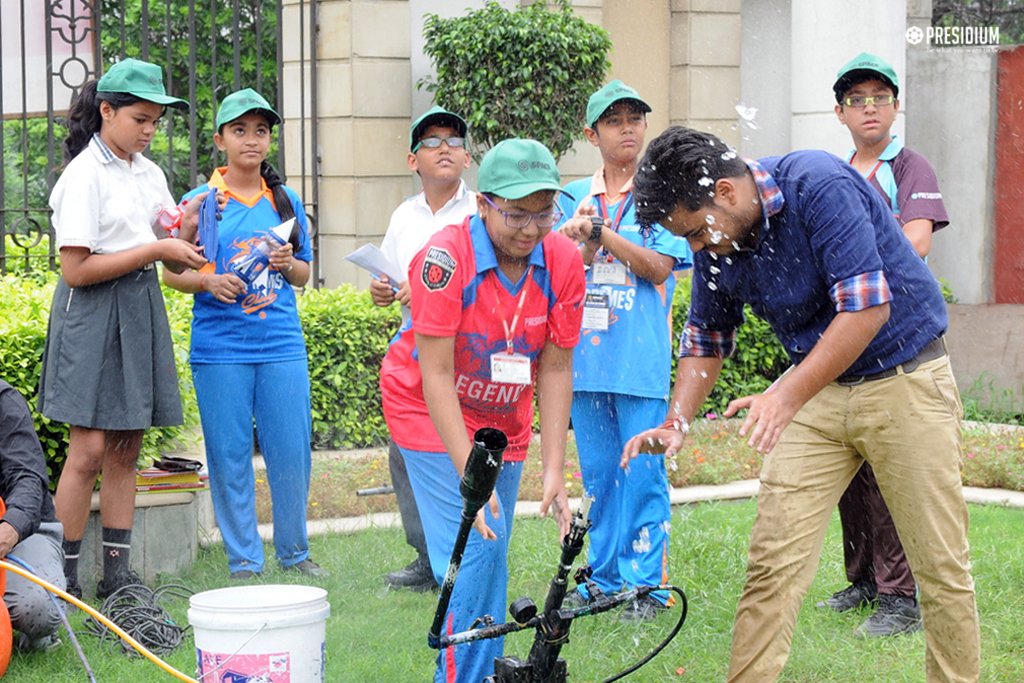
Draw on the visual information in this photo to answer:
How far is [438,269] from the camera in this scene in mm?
4453

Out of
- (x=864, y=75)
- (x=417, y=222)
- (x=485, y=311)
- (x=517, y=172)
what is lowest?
(x=485, y=311)

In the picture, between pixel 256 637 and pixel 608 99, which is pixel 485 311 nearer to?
pixel 256 637

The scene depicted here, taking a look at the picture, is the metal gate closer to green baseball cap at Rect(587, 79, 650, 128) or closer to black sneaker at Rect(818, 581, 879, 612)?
green baseball cap at Rect(587, 79, 650, 128)

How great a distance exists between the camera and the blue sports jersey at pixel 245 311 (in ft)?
21.6

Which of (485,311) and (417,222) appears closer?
(485,311)

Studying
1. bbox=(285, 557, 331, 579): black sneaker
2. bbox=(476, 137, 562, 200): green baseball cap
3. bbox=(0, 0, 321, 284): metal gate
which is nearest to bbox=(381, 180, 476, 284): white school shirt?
bbox=(285, 557, 331, 579): black sneaker

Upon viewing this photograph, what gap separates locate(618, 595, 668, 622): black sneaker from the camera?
19.5 ft

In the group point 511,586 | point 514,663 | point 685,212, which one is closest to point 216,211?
point 511,586

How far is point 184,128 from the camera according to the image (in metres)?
21.5

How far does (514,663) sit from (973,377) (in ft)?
30.0

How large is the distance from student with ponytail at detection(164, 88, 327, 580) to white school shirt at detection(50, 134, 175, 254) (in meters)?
0.31

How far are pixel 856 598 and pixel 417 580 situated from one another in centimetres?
204

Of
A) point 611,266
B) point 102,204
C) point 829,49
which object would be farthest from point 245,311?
point 829,49

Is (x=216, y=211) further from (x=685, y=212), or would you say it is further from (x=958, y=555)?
(x=958, y=555)
